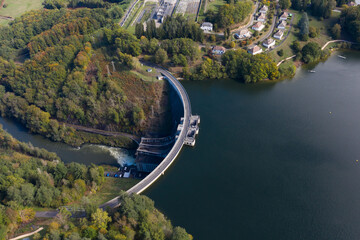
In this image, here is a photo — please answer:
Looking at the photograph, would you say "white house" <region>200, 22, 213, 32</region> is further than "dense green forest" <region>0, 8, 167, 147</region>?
Yes

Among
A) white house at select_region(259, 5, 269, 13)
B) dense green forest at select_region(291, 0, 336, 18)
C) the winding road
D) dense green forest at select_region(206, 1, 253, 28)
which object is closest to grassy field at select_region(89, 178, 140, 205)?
the winding road

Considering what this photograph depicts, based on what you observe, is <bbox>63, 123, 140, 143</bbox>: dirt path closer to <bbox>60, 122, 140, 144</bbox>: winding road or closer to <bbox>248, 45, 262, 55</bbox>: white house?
<bbox>60, 122, 140, 144</bbox>: winding road

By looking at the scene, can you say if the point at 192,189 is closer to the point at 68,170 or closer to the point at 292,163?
the point at 292,163

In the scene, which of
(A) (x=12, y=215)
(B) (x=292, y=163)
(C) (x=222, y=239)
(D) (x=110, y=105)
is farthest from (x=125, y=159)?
(B) (x=292, y=163)

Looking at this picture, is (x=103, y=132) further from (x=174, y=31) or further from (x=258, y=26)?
(x=258, y=26)

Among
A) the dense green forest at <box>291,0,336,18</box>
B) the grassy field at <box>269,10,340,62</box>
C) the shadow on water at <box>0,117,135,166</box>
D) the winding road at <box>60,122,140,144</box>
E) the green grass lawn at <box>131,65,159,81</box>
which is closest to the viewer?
the shadow on water at <box>0,117,135,166</box>

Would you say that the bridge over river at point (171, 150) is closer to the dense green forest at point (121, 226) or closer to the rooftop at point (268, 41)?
the dense green forest at point (121, 226)

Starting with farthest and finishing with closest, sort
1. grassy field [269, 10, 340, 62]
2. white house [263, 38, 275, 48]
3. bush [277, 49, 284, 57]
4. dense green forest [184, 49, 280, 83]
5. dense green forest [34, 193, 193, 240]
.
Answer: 1. grassy field [269, 10, 340, 62]
2. white house [263, 38, 275, 48]
3. bush [277, 49, 284, 57]
4. dense green forest [184, 49, 280, 83]
5. dense green forest [34, 193, 193, 240]

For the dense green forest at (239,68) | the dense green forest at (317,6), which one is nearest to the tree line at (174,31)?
the dense green forest at (239,68)
